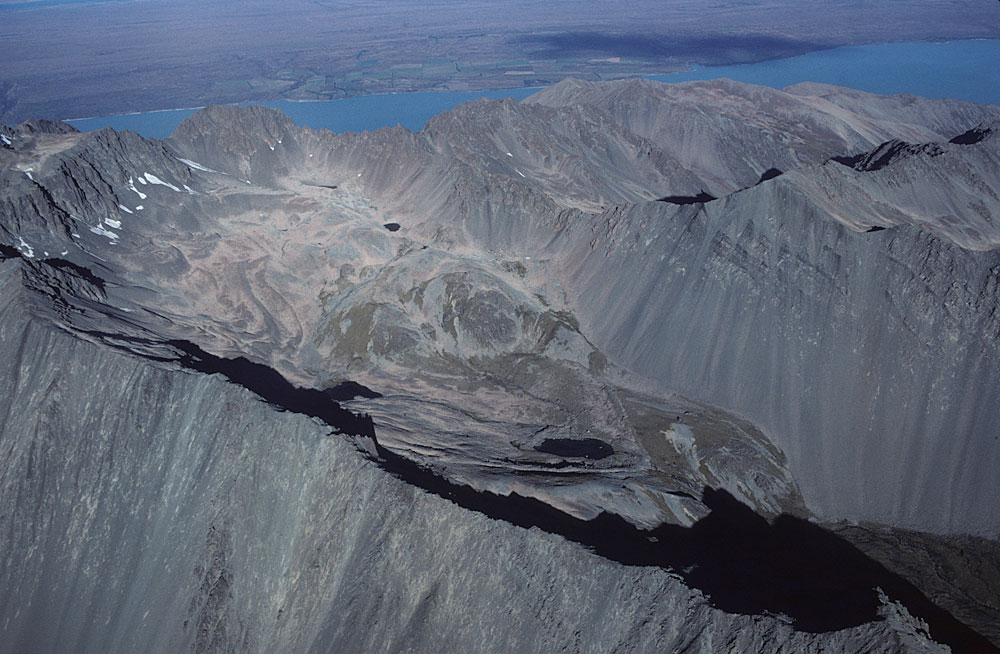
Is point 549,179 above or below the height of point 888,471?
above

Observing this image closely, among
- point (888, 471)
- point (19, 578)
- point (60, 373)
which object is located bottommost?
point (888, 471)

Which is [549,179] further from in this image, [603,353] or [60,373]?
[60,373]

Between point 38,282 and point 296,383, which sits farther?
point 296,383

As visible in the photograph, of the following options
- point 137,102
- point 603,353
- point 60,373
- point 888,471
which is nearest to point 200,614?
point 60,373

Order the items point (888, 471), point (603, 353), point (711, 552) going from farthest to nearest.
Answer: point (603, 353)
point (888, 471)
point (711, 552)

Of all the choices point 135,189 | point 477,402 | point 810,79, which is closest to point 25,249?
point 135,189

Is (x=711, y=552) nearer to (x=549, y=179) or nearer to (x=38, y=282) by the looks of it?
(x=38, y=282)

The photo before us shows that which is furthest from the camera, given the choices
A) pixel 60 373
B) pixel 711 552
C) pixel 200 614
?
pixel 60 373

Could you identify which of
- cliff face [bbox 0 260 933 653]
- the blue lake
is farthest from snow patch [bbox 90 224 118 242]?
the blue lake
